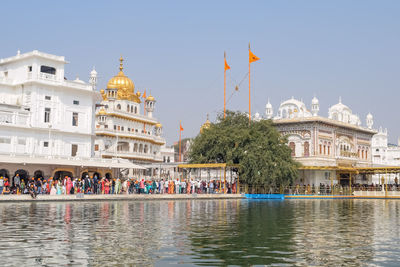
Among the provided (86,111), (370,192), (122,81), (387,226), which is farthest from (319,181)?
(387,226)

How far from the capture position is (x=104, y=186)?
36.8 meters

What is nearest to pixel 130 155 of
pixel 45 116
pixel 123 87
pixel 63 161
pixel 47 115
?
pixel 123 87

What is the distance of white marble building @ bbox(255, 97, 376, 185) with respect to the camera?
57.4m

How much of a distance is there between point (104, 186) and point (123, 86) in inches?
1733

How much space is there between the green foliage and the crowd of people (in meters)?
2.47

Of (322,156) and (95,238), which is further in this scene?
(322,156)

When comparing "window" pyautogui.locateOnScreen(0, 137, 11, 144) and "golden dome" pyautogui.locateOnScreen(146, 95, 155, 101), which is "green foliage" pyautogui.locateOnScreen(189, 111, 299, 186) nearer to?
"window" pyautogui.locateOnScreen(0, 137, 11, 144)

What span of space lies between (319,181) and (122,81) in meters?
36.4

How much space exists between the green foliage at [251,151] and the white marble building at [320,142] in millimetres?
8836

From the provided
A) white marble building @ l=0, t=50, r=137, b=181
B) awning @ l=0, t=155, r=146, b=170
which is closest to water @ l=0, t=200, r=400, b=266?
awning @ l=0, t=155, r=146, b=170

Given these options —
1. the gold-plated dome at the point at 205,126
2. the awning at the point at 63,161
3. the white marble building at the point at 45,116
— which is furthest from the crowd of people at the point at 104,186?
the gold-plated dome at the point at 205,126

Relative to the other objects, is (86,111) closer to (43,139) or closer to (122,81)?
(43,139)

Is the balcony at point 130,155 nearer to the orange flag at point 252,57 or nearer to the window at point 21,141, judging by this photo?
the window at point 21,141

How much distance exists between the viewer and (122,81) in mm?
79812
